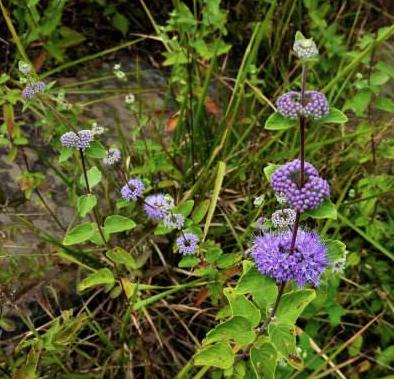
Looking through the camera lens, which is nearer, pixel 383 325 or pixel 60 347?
pixel 60 347

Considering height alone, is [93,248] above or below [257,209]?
below

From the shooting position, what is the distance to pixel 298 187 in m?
0.90

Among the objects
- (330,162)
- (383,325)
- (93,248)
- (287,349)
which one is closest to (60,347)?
(93,248)

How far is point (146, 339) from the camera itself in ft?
5.26

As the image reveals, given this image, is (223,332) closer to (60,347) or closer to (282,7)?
(60,347)

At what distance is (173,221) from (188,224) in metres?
0.04

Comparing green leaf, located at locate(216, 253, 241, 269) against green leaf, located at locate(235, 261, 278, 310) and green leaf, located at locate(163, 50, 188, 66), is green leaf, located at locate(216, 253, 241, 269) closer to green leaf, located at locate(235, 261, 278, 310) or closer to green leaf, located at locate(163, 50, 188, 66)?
green leaf, located at locate(235, 261, 278, 310)

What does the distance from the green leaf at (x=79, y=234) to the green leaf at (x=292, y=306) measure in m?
0.45

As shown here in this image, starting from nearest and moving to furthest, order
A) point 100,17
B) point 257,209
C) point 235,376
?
point 235,376, point 257,209, point 100,17

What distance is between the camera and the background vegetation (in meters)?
1.55

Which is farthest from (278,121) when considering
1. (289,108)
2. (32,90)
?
(32,90)

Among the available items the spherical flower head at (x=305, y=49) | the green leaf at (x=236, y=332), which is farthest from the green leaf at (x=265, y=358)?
the spherical flower head at (x=305, y=49)

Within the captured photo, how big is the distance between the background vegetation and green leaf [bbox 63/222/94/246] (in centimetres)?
4

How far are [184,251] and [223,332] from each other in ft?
1.20
